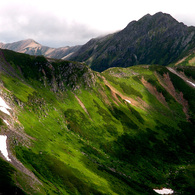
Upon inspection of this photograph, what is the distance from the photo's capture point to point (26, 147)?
57312 millimetres

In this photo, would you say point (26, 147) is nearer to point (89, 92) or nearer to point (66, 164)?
point (66, 164)

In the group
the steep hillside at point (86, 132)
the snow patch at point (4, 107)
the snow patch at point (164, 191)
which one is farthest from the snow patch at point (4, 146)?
the snow patch at point (164, 191)

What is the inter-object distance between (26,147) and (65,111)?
48690 millimetres

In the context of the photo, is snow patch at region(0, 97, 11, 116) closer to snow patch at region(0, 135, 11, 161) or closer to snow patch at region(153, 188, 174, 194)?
snow patch at region(0, 135, 11, 161)

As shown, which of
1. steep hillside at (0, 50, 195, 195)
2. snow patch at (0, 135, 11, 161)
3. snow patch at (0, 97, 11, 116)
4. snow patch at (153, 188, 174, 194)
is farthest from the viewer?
snow patch at (153, 188, 174, 194)

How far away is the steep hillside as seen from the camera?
54719 millimetres

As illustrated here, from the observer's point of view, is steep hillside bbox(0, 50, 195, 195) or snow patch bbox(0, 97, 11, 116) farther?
snow patch bbox(0, 97, 11, 116)

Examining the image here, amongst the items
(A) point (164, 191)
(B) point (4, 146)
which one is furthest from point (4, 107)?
(A) point (164, 191)

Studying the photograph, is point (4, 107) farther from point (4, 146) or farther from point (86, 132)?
point (86, 132)

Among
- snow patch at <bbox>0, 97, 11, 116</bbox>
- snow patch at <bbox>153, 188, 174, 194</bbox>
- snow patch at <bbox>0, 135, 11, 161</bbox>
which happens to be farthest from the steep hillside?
snow patch at <bbox>153, 188, 174, 194</bbox>

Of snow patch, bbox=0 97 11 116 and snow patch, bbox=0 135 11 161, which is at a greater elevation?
snow patch, bbox=0 97 11 116

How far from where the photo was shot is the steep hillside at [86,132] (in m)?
54.7

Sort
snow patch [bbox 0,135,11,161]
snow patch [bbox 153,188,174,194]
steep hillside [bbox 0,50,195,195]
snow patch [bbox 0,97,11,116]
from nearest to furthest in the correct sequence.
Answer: snow patch [bbox 0,135,11,161], steep hillside [bbox 0,50,195,195], snow patch [bbox 0,97,11,116], snow patch [bbox 153,188,174,194]

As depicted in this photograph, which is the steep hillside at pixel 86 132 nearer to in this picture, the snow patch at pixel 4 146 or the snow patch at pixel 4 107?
the snow patch at pixel 4 107
